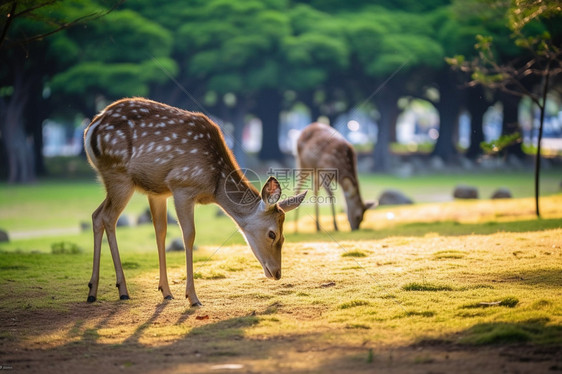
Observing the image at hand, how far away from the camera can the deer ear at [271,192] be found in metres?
6.98

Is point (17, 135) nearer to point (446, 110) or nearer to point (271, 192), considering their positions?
point (446, 110)

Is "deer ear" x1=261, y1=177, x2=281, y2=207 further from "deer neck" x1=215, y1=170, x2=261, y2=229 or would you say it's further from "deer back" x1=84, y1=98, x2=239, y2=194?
"deer back" x1=84, y1=98, x2=239, y2=194

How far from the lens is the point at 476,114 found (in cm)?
3603

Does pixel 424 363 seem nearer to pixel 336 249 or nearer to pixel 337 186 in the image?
pixel 336 249

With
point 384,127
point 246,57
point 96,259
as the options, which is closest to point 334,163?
point 96,259

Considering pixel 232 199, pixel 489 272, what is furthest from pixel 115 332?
pixel 489 272

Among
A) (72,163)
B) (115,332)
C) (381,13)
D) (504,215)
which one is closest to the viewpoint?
(115,332)

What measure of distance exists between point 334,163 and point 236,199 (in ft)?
23.2

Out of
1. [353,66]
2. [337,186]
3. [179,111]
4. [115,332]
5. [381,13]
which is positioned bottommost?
[115,332]

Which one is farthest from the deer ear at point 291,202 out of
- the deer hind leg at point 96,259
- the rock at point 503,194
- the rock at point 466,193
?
the rock at point 466,193

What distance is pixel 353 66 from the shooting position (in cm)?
3603

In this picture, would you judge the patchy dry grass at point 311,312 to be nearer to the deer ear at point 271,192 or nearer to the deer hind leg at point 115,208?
the deer hind leg at point 115,208

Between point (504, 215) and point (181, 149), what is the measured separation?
9.50m

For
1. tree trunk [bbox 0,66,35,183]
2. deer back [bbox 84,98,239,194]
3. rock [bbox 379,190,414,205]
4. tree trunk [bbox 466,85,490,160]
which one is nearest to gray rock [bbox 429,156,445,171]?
tree trunk [bbox 466,85,490,160]
